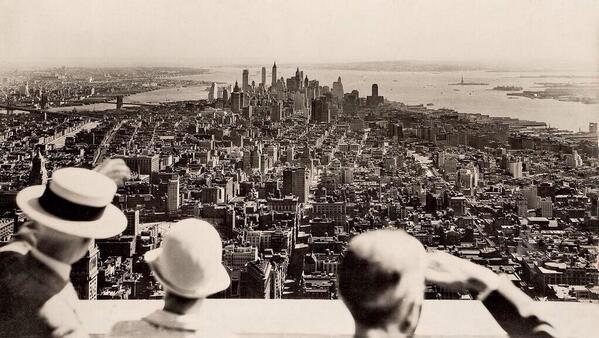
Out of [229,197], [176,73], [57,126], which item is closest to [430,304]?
[229,197]

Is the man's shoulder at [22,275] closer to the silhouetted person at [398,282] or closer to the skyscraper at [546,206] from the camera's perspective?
the silhouetted person at [398,282]

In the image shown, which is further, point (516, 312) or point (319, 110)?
point (319, 110)

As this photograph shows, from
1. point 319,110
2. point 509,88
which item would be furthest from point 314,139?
point 509,88

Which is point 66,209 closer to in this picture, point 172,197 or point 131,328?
point 131,328

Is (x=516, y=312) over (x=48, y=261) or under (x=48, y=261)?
over

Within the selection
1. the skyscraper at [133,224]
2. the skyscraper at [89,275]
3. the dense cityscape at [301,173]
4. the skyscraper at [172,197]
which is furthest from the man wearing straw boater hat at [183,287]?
the skyscraper at [172,197]

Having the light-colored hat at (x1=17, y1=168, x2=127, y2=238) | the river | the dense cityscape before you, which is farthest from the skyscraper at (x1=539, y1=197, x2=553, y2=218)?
the light-colored hat at (x1=17, y1=168, x2=127, y2=238)
